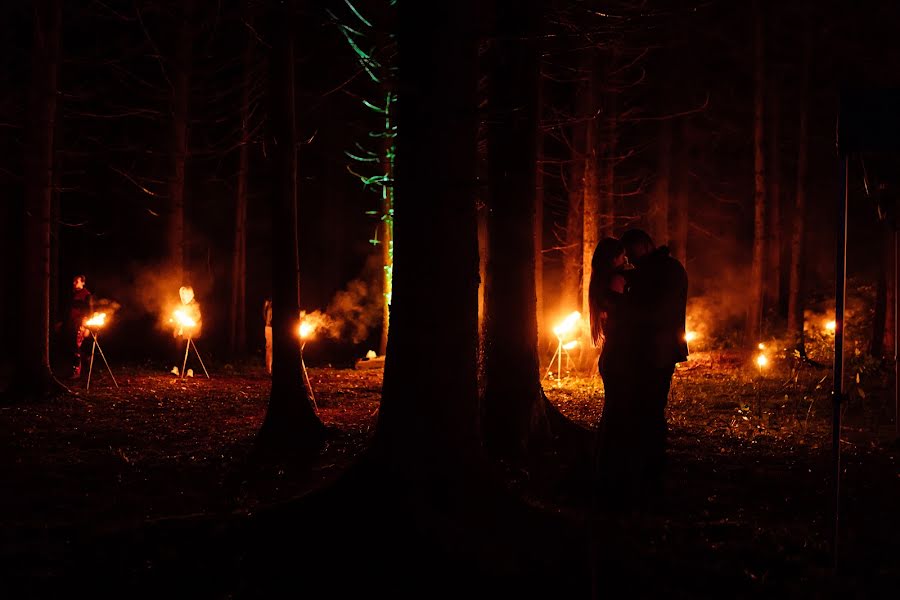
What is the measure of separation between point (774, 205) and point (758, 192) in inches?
174

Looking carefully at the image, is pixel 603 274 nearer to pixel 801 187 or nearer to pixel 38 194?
pixel 38 194

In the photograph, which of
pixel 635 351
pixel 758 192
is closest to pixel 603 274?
pixel 635 351

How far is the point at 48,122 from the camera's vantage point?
43.1 feet

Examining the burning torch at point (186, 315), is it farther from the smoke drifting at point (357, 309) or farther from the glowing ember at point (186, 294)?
the smoke drifting at point (357, 309)

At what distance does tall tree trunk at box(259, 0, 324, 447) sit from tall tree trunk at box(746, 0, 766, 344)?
12.0 m

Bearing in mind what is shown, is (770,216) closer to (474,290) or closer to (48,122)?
(48,122)

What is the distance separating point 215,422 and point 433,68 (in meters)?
7.52

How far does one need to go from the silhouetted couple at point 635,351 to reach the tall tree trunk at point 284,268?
3.98 m

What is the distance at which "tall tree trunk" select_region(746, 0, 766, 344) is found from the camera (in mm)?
18078

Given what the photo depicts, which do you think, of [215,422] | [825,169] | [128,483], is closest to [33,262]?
[215,422]

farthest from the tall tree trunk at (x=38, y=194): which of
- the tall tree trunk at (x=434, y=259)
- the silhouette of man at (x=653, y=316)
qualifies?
the silhouette of man at (x=653, y=316)

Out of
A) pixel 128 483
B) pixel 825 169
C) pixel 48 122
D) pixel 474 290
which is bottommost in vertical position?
pixel 128 483

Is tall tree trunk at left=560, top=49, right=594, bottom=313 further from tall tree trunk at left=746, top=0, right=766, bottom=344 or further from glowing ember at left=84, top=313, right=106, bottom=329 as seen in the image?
glowing ember at left=84, top=313, right=106, bottom=329

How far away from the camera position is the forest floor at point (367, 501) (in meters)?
4.88
